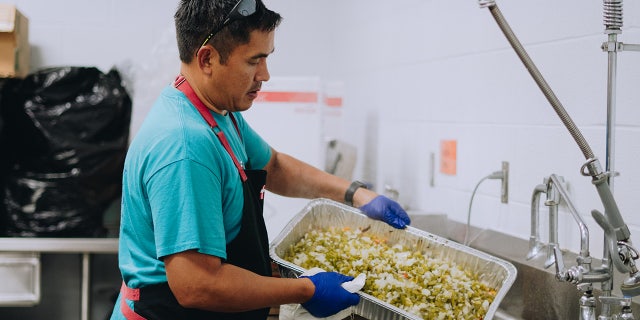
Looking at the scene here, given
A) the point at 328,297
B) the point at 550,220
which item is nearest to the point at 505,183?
the point at 550,220

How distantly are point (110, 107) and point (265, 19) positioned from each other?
2.33 metres

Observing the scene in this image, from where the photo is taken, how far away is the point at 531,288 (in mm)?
1987

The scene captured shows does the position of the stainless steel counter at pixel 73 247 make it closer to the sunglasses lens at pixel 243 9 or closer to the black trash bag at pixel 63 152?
the black trash bag at pixel 63 152

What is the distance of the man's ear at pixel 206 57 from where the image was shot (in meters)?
1.46

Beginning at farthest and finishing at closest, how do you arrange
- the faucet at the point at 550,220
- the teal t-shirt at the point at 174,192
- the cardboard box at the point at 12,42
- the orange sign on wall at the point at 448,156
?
the cardboard box at the point at 12,42 → the orange sign on wall at the point at 448,156 → the faucet at the point at 550,220 → the teal t-shirt at the point at 174,192

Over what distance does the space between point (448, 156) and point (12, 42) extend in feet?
7.70

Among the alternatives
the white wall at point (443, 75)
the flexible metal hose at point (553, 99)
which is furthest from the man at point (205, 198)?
the white wall at point (443, 75)

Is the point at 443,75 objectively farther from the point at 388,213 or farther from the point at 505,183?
the point at 388,213

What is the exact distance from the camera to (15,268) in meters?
3.23

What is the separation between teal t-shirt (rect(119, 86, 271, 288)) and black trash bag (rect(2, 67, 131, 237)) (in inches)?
81.7

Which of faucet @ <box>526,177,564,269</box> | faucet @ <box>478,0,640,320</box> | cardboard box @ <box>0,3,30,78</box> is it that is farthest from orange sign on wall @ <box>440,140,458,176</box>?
cardboard box @ <box>0,3,30,78</box>

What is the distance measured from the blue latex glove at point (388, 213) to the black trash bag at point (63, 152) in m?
2.06

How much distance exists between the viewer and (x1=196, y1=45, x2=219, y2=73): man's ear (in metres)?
1.46

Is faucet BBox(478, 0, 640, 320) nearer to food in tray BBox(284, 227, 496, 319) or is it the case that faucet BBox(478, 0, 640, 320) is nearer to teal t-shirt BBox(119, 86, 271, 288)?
food in tray BBox(284, 227, 496, 319)
